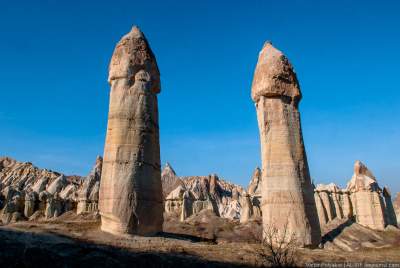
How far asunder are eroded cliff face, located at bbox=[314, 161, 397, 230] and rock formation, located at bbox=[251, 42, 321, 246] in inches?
530

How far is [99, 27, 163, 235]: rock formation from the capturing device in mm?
11867

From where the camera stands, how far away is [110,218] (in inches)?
464

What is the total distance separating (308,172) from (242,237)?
621cm

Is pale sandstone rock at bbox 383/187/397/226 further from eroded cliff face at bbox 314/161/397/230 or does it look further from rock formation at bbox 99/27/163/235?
rock formation at bbox 99/27/163/235

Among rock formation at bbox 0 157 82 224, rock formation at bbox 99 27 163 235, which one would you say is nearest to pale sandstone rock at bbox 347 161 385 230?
rock formation at bbox 99 27 163 235

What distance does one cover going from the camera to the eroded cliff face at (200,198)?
1294 inches

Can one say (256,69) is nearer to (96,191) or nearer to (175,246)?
(175,246)

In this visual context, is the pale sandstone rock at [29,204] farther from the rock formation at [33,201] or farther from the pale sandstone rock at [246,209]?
the pale sandstone rock at [246,209]

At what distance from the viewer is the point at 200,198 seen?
3691 cm

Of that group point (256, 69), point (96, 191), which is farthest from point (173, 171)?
point (256, 69)

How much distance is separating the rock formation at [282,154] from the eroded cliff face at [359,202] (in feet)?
44.2

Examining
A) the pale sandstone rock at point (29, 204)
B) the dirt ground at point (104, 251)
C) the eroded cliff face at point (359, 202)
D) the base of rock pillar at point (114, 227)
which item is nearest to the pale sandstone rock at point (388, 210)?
the eroded cliff face at point (359, 202)

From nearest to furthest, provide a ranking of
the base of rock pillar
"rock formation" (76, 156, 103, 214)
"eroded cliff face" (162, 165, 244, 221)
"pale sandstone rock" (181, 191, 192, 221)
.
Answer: the base of rock pillar, "pale sandstone rock" (181, 191, 192, 221), "eroded cliff face" (162, 165, 244, 221), "rock formation" (76, 156, 103, 214)

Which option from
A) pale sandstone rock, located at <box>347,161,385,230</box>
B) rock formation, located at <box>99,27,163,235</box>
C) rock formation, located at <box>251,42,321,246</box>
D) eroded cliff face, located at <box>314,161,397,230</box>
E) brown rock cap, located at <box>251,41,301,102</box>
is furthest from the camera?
eroded cliff face, located at <box>314,161,397,230</box>
